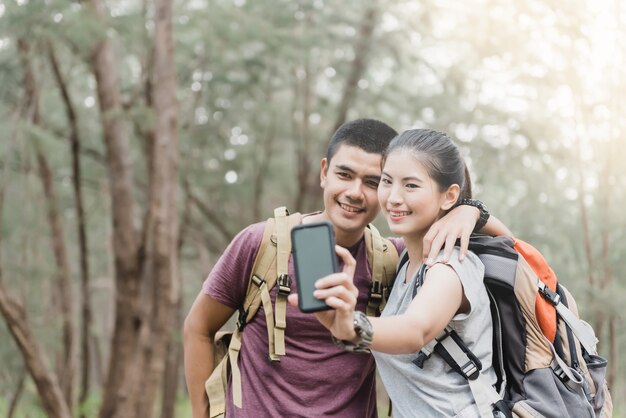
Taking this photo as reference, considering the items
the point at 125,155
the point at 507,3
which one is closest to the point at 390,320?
the point at 125,155

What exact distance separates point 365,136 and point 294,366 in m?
0.89

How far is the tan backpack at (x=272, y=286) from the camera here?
8.73ft

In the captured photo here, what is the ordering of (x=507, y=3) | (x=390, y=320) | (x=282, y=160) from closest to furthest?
(x=390, y=320)
(x=507, y=3)
(x=282, y=160)

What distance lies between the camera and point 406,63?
1237 centimetres

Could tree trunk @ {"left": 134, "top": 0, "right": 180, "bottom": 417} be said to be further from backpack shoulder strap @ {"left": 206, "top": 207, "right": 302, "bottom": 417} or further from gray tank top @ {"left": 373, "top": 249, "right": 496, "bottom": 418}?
gray tank top @ {"left": 373, "top": 249, "right": 496, "bottom": 418}

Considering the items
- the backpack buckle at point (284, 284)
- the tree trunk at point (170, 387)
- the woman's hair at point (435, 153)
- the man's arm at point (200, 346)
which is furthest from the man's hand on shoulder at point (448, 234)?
the tree trunk at point (170, 387)

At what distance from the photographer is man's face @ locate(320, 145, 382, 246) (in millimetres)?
2719

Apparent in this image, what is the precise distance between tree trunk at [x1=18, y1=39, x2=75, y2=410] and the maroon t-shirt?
269 inches

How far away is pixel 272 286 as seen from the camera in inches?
106

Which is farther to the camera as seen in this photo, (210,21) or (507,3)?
(507,3)

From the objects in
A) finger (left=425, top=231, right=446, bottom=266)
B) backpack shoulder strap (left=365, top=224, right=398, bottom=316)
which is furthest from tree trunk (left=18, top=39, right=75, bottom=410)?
finger (left=425, top=231, right=446, bottom=266)

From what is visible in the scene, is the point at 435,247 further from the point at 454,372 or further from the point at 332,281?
the point at 332,281

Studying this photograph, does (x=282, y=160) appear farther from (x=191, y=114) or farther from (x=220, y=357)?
(x=220, y=357)

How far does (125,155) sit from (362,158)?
708cm
